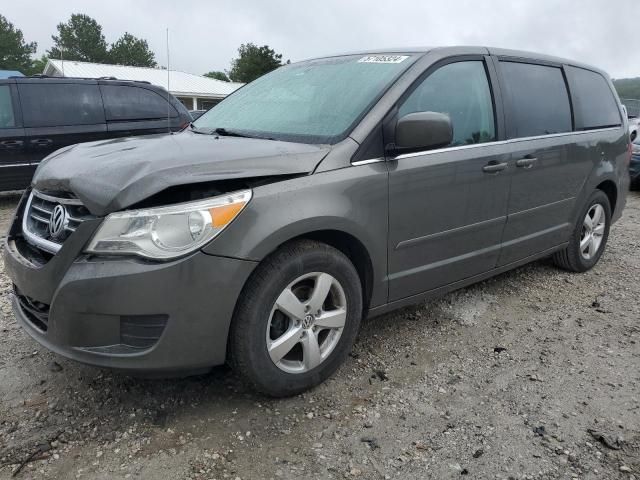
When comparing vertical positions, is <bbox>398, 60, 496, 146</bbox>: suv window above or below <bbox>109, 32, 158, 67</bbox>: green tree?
below

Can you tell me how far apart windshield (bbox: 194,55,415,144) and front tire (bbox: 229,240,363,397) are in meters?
0.65

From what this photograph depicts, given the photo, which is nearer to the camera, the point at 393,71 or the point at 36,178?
the point at 36,178

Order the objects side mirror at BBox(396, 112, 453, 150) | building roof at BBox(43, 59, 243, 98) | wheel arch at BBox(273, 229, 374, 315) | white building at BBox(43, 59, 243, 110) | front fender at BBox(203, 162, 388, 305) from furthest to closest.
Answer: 1. white building at BBox(43, 59, 243, 110)
2. building roof at BBox(43, 59, 243, 98)
3. side mirror at BBox(396, 112, 453, 150)
4. wheel arch at BBox(273, 229, 374, 315)
5. front fender at BBox(203, 162, 388, 305)

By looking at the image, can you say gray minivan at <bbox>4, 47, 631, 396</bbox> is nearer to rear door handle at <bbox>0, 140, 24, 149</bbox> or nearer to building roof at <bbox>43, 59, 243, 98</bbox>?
rear door handle at <bbox>0, 140, 24, 149</bbox>

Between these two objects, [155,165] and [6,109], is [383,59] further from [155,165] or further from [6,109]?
[6,109]

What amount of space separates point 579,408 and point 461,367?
0.61 metres

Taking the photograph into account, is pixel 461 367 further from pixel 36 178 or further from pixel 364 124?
pixel 36 178

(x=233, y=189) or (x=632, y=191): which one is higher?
(x=233, y=189)

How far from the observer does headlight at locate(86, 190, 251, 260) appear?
2090 mm

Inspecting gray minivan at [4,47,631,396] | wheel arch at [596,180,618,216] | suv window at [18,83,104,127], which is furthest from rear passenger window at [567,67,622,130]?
suv window at [18,83,104,127]

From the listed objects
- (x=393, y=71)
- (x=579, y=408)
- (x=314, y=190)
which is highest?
(x=393, y=71)

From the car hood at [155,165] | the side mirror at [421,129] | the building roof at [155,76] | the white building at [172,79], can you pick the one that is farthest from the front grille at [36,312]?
the building roof at [155,76]

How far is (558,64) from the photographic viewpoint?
13.5 feet

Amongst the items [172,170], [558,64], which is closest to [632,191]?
[558,64]
